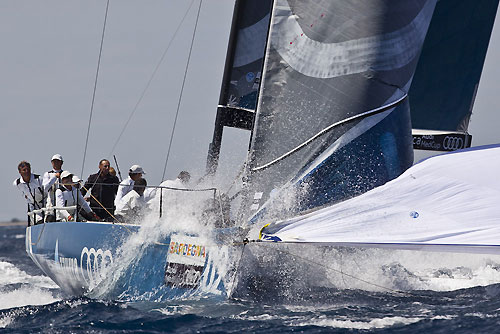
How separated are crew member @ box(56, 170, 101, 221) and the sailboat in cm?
55

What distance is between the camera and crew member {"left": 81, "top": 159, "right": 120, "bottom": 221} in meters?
9.35

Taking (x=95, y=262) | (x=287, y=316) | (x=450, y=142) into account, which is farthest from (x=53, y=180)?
(x=450, y=142)

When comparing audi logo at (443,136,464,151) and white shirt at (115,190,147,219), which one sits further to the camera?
audi logo at (443,136,464,151)

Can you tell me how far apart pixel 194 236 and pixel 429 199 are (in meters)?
2.16

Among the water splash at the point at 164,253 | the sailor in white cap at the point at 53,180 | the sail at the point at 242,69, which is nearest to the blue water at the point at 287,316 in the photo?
the water splash at the point at 164,253

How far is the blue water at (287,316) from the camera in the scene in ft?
20.3

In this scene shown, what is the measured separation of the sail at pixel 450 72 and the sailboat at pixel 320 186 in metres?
2.63

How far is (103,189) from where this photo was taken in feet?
30.9

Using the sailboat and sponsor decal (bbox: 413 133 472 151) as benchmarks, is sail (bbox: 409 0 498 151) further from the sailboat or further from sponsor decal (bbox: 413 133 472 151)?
the sailboat

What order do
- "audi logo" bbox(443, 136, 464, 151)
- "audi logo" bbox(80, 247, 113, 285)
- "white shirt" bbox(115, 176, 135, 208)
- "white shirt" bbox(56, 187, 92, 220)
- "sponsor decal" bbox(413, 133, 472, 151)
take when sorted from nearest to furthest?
"audi logo" bbox(80, 247, 113, 285) < "white shirt" bbox(115, 176, 135, 208) < "white shirt" bbox(56, 187, 92, 220) < "sponsor decal" bbox(413, 133, 472, 151) < "audi logo" bbox(443, 136, 464, 151)

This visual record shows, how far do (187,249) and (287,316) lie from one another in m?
1.25

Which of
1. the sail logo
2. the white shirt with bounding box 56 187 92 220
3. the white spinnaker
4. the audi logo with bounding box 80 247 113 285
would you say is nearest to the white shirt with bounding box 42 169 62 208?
the white shirt with bounding box 56 187 92 220

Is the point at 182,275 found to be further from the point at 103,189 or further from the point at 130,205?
the point at 103,189

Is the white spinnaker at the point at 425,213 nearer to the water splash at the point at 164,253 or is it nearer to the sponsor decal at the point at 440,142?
the water splash at the point at 164,253
